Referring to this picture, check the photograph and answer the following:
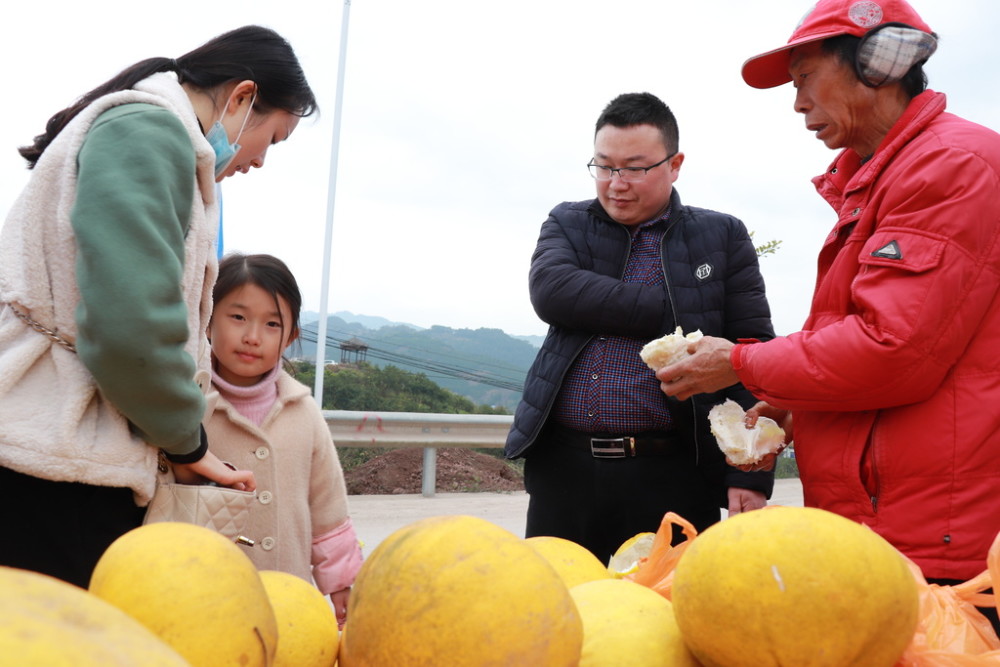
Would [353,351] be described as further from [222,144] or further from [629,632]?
[629,632]

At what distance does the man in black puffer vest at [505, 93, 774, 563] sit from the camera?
9.26ft

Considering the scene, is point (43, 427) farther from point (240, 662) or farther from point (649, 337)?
point (649, 337)

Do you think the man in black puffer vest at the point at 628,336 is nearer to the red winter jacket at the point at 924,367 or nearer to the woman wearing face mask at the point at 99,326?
the red winter jacket at the point at 924,367

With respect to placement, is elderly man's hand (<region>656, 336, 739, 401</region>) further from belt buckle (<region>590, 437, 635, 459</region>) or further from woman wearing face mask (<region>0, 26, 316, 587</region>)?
woman wearing face mask (<region>0, 26, 316, 587</region>)

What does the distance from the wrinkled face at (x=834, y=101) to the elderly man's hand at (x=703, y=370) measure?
589mm

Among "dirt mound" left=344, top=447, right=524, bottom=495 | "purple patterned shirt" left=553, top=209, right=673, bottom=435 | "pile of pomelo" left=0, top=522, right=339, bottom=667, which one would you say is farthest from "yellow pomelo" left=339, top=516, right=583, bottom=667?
"dirt mound" left=344, top=447, right=524, bottom=495

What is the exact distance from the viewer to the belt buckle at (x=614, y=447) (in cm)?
284

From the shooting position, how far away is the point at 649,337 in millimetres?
2867

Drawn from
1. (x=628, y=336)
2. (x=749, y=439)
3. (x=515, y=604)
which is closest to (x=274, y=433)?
(x=628, y=336)

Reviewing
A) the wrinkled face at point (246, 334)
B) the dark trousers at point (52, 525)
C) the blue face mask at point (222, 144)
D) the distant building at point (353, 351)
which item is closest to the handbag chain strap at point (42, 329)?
the dark trousers at point (52, 525)

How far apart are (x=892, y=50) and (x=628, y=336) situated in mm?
1260

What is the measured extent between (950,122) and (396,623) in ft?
5.34

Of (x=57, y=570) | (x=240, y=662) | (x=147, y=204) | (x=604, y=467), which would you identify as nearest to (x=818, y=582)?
(x=240, y=662)

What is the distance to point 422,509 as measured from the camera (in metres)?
8.02
